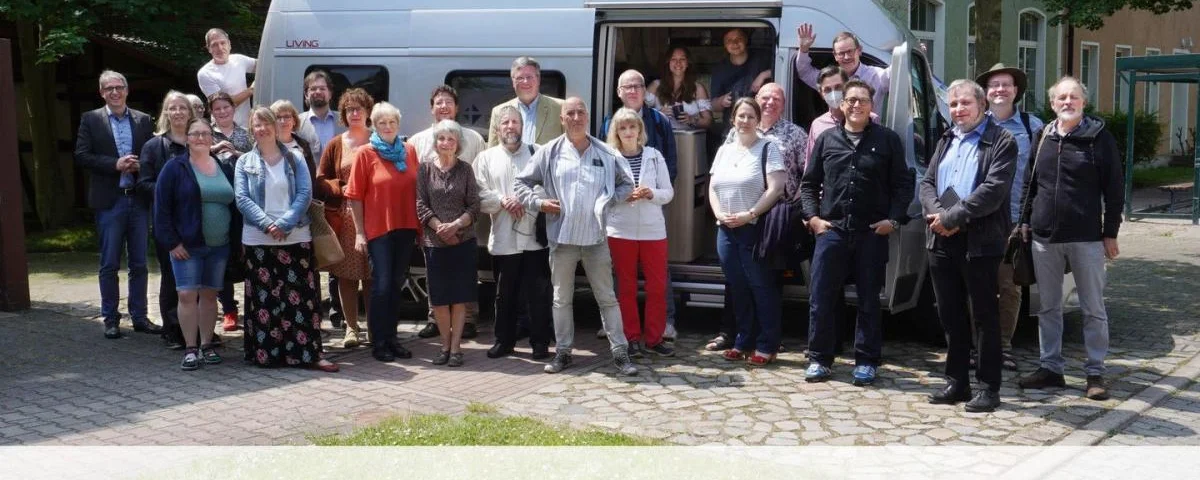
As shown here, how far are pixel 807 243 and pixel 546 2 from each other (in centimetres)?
271

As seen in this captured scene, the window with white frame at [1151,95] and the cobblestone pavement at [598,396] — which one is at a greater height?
the window with white frame at [1151,95]

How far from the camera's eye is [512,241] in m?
8.15

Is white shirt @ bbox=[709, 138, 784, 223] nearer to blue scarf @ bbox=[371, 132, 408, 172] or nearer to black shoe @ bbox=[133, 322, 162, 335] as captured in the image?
blue scarf @ bbox=[371, 132, 408, 172]

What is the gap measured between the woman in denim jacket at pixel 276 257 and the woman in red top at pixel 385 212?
0.36m

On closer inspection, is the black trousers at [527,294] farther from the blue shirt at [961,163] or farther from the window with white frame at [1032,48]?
the window with white frame at [1032,48]

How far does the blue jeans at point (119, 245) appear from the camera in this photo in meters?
9.11

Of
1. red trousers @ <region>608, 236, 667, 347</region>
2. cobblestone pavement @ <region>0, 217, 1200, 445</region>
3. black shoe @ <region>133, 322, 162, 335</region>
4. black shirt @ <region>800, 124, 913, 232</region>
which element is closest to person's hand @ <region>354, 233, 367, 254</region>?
cobblestone pavement @ <region>0, 217, 1200, 445</region>

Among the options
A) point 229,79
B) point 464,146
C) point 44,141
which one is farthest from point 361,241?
point 44,141

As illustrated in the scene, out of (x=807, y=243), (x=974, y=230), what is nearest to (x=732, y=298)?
(x=807, y=243)

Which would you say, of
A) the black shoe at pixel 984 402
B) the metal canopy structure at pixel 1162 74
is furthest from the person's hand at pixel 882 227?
the metal canopy structure at pixel 1162 74

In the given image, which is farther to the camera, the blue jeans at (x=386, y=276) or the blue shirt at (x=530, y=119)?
the blue shirt at (x=530, y=119)

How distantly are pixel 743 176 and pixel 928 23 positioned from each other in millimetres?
16731

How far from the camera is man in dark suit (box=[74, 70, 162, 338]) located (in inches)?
353
